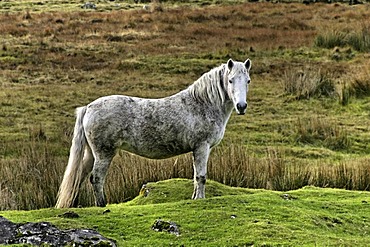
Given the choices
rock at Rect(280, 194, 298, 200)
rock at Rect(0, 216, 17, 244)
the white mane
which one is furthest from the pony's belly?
rock at Rect(0, 216, 17, 244)

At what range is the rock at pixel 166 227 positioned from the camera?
4480mm

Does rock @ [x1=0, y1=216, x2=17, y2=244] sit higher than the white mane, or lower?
lower

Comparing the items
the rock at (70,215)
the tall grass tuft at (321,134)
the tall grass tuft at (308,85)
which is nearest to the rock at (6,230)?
the rock at (70,215)

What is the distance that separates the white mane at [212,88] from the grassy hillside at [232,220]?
99 centimetres

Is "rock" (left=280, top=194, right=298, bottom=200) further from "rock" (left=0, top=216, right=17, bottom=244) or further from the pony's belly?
"rock" (left=0, top=216, right=17, bottom=244)

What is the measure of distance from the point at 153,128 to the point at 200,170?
599 millimetres

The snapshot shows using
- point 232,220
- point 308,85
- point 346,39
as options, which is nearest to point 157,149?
point 232,220

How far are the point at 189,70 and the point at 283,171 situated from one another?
35.4ft

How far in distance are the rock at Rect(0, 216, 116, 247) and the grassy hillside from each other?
117mm

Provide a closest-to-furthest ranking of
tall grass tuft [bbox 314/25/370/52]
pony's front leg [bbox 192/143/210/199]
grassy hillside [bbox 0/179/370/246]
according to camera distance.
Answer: grassy hillside [bbox 0/179/370/246]
pony's front leg [bbox 192/143/210/199]
tall grass tuft [bbox 314/25/370/52]

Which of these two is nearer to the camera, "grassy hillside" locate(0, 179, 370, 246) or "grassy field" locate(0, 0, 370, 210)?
"grassy hillside" locate(0, 179, 370, 246)

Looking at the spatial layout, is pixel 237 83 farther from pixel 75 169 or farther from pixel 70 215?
pixel 70 215

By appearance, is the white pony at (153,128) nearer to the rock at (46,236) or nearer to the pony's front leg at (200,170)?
the pony's front leg at (200,170)

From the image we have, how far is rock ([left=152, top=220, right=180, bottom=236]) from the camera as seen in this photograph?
4480mm
